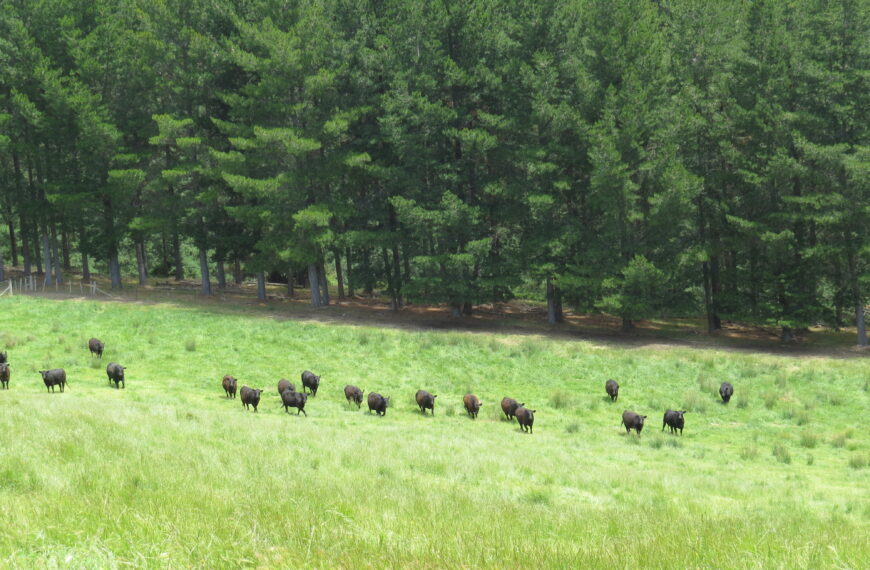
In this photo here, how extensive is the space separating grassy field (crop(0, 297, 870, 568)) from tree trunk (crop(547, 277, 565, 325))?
256 inches

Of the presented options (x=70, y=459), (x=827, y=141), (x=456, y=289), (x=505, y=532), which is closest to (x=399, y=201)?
(x=456, y=289)

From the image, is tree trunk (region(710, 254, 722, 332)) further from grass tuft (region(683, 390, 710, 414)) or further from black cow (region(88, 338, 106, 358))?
black cow (region(88, 338, 106, 358))

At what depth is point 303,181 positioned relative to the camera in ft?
130

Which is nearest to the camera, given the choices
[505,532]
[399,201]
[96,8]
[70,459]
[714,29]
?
[505,532]

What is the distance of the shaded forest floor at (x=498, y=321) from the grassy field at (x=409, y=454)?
321 centimetres

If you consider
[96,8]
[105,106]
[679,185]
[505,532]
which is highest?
[96,8]

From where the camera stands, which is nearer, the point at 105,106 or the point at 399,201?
the point at 399,201

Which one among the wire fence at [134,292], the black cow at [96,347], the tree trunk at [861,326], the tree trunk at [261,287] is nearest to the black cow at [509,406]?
the black cow at [96,347]

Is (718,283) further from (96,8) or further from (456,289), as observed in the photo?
(96,8)

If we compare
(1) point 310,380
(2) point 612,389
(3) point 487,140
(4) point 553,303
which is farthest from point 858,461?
(3) point 487,140

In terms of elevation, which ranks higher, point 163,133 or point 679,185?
point 163,133

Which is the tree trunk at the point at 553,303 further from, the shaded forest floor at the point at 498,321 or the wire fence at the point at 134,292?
the wire fence at the point at 134,292

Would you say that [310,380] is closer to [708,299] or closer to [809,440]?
[809,440]

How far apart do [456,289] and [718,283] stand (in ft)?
62.9
